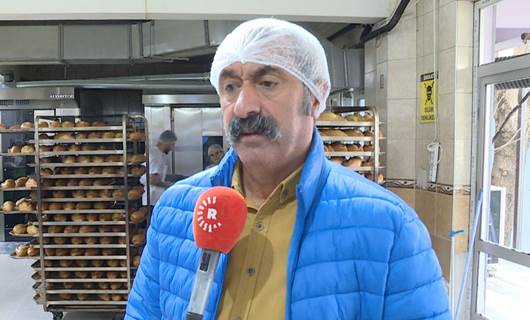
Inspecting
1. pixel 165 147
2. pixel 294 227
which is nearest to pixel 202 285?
pixel 294 227

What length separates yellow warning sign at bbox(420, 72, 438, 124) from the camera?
2994mm

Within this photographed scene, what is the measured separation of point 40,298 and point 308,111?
10.8 ft

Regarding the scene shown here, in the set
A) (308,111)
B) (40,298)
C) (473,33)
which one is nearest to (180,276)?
(308,111)

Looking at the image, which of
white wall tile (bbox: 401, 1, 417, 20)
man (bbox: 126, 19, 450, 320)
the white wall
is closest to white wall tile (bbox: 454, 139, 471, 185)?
white wall tile (bbox: 401, 1, 417, 20)

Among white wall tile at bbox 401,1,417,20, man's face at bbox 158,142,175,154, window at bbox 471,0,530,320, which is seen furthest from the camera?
man's face at bbox 158,142,175,154

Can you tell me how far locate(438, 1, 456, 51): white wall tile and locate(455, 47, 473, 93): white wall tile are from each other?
0.33 ft

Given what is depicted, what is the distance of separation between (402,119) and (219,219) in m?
2.74

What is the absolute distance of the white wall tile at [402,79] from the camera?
3.22 metres

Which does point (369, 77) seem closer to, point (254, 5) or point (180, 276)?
point (254, 5)

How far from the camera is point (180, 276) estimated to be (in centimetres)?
93

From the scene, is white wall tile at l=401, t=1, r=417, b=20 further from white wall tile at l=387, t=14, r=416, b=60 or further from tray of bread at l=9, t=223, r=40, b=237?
tray of bread at l=9, t=223, r=40, b=237

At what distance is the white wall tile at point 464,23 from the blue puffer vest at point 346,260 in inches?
87.6

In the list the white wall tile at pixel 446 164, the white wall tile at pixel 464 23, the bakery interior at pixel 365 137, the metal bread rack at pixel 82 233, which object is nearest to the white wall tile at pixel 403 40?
the bakery interior at pixel 365 137

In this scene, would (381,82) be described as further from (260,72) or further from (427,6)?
→ (260,72)
